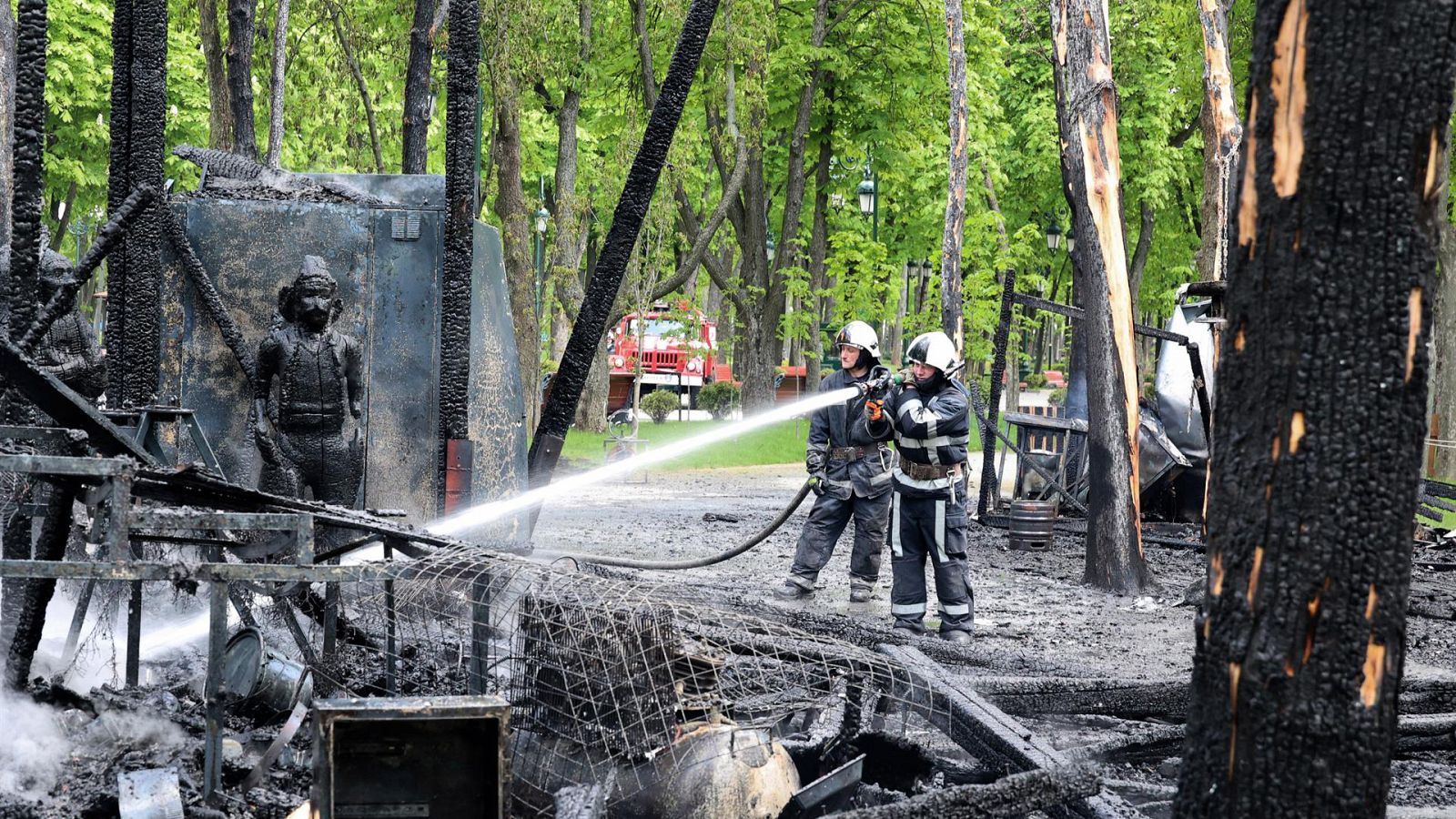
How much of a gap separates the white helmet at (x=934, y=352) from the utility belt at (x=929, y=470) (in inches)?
25.1

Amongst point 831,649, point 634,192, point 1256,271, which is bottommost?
point 831,649

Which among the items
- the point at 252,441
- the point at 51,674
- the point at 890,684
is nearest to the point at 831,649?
the point at 890,684

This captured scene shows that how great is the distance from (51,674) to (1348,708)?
5775mm

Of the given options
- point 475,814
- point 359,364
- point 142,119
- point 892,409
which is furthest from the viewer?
point 892,409

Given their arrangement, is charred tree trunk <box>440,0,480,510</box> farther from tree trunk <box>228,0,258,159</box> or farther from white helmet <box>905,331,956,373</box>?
tree trunk <box>228,0,258,159</box>

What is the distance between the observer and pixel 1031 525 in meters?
14.1

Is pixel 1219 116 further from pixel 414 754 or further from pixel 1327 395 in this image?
pixel 414 754

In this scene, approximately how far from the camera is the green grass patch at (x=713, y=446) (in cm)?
2270

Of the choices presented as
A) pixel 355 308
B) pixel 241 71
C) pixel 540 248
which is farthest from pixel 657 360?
pixel 355 308

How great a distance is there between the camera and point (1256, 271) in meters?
3.34

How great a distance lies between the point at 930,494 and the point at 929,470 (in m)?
0.16

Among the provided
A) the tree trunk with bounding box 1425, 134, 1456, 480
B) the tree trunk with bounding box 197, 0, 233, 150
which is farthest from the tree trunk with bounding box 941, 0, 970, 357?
the tree trunk with bounding box 197, 0, 233, 150

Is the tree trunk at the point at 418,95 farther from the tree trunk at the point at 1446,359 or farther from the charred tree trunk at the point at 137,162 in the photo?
the tree trunk at the point at 1446,359

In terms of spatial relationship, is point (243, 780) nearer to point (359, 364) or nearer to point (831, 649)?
point (831, 649)
